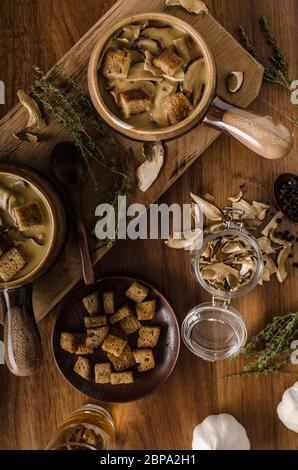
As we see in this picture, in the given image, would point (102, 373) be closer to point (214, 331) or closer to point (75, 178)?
point (214, 331)

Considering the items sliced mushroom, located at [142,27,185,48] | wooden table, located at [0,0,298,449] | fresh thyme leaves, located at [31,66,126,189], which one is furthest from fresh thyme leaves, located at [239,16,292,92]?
fresh thyme leaves, located at [31,66,126,189]

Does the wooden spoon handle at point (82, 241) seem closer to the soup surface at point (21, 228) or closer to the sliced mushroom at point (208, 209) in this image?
the soup surface at point (21, 228)

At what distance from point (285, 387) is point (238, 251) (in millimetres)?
422

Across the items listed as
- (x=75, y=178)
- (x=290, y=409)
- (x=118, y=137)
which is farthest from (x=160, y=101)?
(x=290, y=409)

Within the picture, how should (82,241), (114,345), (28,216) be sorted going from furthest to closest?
(114,345), (82,241), (28,216)

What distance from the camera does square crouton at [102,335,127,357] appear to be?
4.96ft

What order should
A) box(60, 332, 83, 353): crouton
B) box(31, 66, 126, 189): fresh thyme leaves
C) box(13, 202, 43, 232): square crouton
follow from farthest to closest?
box(60, 332, 83, 353): crouton → box(31, 66, 126, 189): fresh thyme leaves → box(13, 202, 43, 232): square crouton

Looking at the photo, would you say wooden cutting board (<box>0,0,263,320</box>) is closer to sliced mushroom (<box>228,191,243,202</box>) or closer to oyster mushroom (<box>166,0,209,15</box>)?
oyster mushroom (<box>166,0,209,15</box>)

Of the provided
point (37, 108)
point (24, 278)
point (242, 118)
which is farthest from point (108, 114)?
point (24, 278)

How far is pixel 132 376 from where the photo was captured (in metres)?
1.53

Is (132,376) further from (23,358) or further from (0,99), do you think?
(0,99)

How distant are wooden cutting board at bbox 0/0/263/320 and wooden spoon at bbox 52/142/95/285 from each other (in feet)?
0.16

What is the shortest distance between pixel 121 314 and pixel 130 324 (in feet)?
0.13

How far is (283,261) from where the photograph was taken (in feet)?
5.09
